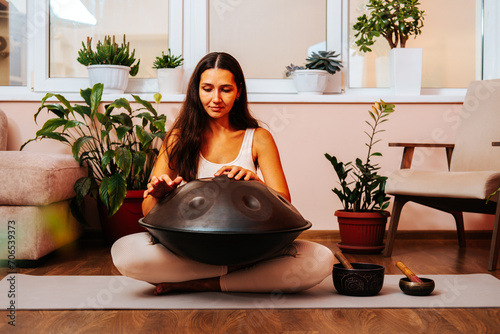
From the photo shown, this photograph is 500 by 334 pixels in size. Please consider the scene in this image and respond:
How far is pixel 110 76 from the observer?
3.46 m

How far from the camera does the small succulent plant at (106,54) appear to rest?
3.46 metres

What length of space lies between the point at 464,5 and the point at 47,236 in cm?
294

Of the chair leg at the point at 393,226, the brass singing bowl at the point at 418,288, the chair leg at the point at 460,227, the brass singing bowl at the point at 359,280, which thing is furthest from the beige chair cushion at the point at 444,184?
the brass singing bowl at the point at 359,280

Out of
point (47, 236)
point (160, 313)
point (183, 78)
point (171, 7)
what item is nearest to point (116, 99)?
point (183, 78)

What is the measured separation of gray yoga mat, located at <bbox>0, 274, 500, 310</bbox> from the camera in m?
1.77

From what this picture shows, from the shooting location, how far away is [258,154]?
6.84 feet

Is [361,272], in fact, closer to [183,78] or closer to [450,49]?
[183,78]

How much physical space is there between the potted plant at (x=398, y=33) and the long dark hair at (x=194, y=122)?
5.33 feet

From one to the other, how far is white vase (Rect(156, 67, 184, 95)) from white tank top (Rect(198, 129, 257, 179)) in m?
1.53

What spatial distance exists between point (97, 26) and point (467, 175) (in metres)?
2.44

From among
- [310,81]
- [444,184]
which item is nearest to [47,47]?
[310,81]

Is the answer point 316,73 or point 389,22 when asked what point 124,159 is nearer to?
point 316,73

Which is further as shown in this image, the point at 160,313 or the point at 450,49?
the point at 450,49

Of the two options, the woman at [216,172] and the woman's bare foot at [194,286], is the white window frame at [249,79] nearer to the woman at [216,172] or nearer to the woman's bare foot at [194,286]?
the woman at [216,172]
